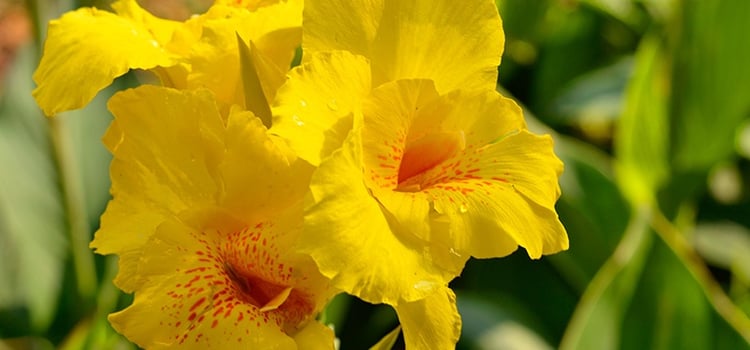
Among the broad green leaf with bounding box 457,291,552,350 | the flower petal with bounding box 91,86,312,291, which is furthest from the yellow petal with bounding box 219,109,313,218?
the broad green leaf with bounding box 457,291,552,350

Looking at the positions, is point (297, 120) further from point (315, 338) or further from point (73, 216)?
point (73, 216)

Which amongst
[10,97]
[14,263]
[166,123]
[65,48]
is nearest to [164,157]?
[166,123]

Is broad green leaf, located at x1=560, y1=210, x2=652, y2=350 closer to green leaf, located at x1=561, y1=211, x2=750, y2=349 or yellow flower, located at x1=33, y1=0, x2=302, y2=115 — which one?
green leaf, located at x1=561, y1=211, x2=750, y2=349

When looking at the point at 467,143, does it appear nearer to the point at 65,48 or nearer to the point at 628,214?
the point at 65,48

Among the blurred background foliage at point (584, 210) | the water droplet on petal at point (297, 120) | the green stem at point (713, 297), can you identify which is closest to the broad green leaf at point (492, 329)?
the blurred background foliage at point (584, 210)

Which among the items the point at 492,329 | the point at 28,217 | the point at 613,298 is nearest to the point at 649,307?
the point at 613,298

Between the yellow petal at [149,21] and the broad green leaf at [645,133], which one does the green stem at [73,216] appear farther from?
the broad green leaf at [645,133]

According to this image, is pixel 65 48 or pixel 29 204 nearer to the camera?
pixel 65 48
